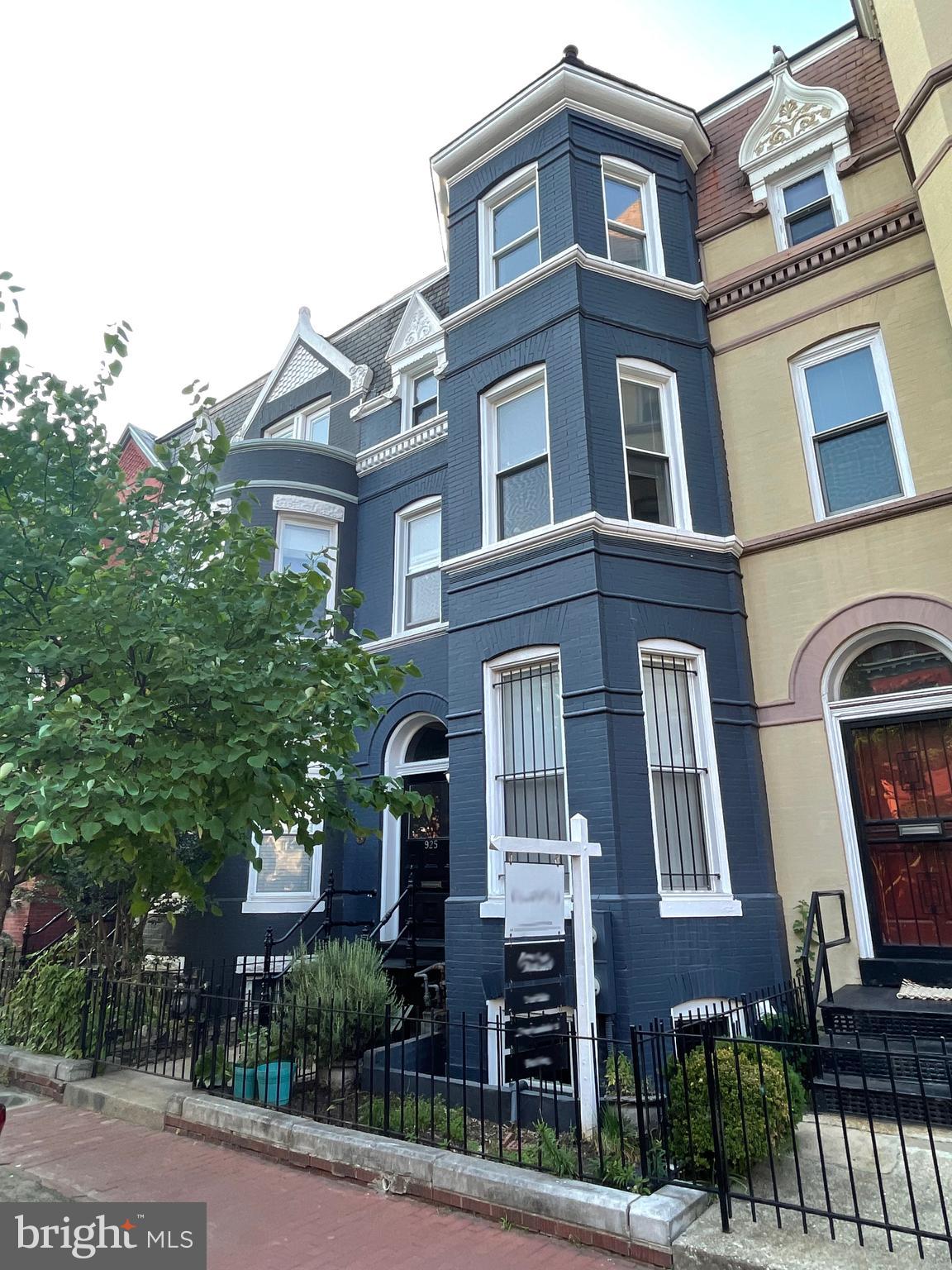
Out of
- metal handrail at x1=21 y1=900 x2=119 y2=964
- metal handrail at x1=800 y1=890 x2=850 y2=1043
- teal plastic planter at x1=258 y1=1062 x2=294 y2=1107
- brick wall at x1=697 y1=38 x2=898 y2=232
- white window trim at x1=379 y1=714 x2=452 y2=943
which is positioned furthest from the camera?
metal handrail at x1=21 y1=900 x2=119 y2=964

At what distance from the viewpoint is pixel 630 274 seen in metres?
10.3

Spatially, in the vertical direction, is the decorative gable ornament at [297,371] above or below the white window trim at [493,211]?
above

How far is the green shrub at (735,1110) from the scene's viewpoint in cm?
509

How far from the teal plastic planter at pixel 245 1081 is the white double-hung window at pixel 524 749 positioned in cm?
282

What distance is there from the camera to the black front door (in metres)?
11.3

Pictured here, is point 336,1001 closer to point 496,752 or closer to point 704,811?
point 496,752

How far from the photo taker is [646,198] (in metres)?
11.3

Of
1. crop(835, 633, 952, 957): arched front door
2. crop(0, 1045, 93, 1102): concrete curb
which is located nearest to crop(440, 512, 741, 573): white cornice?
crop(835, 633, 952, 957): arched front door

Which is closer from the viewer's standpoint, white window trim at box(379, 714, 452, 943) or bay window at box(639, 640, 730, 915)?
bay window at box(639, 640, 730, 915)

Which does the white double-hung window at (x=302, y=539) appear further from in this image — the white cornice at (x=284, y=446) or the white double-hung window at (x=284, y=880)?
the white double-hung window at (x=284, y=880)

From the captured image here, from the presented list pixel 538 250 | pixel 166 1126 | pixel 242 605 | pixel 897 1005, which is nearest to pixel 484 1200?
pixel 166 1126

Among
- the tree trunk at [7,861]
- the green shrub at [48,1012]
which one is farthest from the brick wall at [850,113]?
the green shrub at [48,1012]

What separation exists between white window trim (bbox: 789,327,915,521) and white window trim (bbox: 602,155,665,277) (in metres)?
2.33

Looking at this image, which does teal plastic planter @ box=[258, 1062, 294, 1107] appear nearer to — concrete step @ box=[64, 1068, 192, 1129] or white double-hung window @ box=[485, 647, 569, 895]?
concrete step @ box=[64, 1068, 192, 1129]
